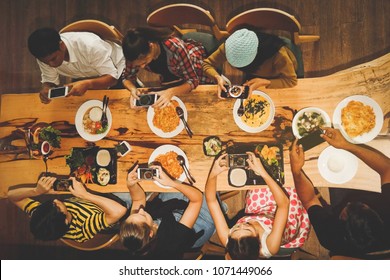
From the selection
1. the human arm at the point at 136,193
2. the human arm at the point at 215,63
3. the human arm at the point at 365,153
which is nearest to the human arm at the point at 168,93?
the human arm at the point at 215,63

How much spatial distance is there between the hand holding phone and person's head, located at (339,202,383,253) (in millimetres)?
1957

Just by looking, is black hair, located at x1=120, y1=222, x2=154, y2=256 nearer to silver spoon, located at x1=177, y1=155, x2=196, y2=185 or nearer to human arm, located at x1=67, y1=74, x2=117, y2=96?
silver spoon, located at x1=177, y1=155, x2=196, y2=185

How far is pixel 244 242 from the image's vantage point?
259cm

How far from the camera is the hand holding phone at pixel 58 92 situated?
2828 millimetres

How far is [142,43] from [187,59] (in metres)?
0.31

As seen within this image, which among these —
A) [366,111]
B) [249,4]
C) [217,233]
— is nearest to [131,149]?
[217,233]

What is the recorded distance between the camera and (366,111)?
8.38ft

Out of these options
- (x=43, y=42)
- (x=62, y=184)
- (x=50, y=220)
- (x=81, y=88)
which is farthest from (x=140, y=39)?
(x=50, y=220)

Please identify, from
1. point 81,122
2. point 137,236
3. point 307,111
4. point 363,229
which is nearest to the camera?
point 363,229

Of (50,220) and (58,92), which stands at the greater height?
Answer: (58,92)

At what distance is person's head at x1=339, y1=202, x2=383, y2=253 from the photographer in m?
2.49

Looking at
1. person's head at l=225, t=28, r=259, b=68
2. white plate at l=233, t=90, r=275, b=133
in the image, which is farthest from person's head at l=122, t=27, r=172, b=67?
white plate at l=233, t=90, r=275, b=133

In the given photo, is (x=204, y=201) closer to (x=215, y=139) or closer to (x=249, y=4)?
(x=215, y=139)

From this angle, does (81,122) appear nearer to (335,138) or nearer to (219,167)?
→ (219,167)
